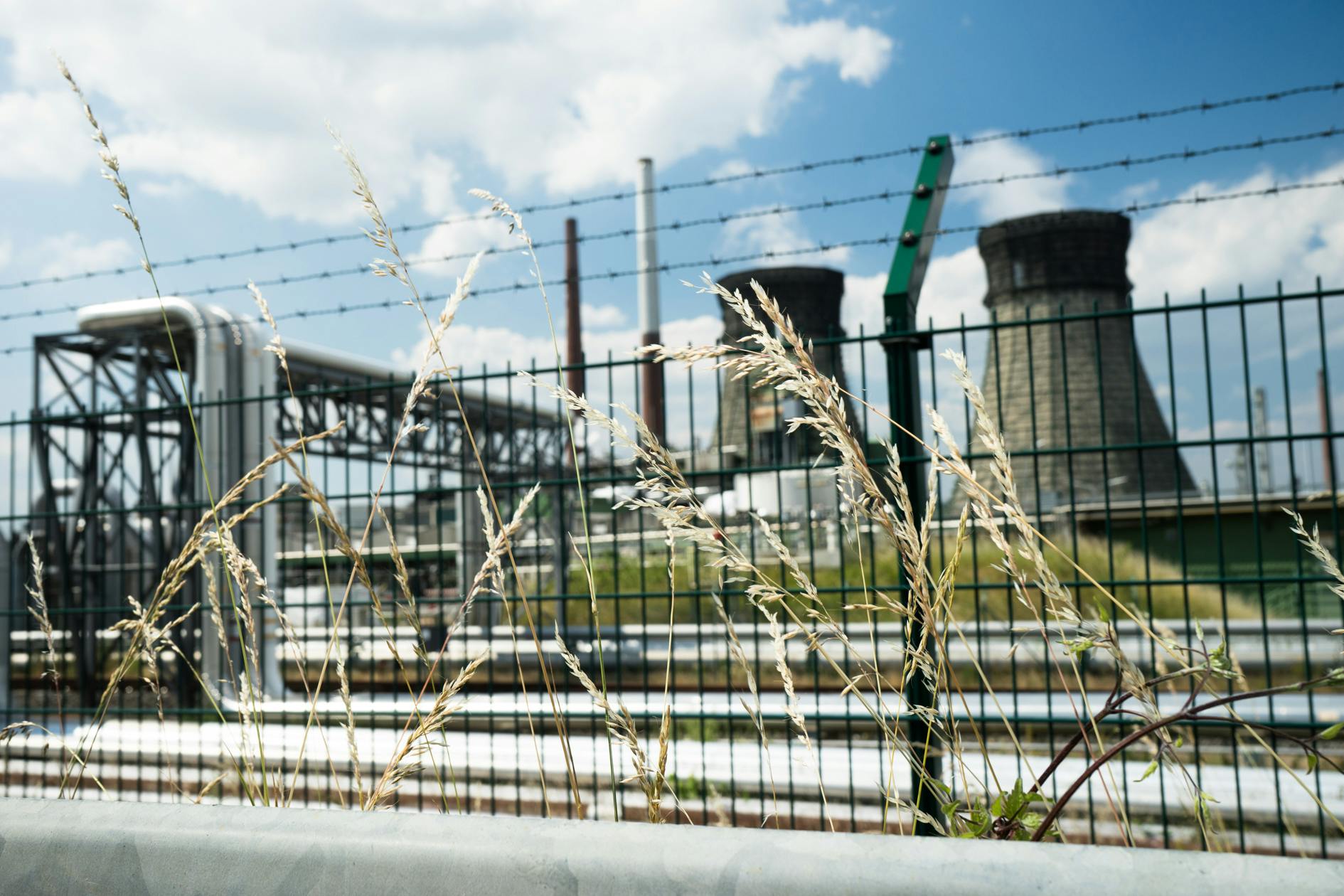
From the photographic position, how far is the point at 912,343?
3611 mm

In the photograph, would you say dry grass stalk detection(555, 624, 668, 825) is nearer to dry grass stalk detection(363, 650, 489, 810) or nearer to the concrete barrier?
dry grass stalk detection(363, 650, 489, 810)

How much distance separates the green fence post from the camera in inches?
139

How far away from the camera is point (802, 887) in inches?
36.3

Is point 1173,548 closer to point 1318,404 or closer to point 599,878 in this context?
point 599,878

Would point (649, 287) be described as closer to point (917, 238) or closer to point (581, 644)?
point (581, 644)

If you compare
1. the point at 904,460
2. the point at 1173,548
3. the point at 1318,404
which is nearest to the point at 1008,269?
the point at 1318,404

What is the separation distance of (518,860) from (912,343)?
290cm

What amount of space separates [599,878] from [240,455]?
8.18m

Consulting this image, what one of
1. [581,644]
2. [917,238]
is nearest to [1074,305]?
[581,644]

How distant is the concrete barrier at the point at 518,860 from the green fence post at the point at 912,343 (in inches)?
101

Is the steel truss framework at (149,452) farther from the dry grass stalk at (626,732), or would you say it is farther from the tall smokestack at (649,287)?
the tall smokestack at (649,287)

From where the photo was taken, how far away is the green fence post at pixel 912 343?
354 cm

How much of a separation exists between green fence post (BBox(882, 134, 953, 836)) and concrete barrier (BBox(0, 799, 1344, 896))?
8.43 ft

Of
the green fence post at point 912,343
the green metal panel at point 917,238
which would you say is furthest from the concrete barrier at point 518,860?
the green metal panel at point 917,238
